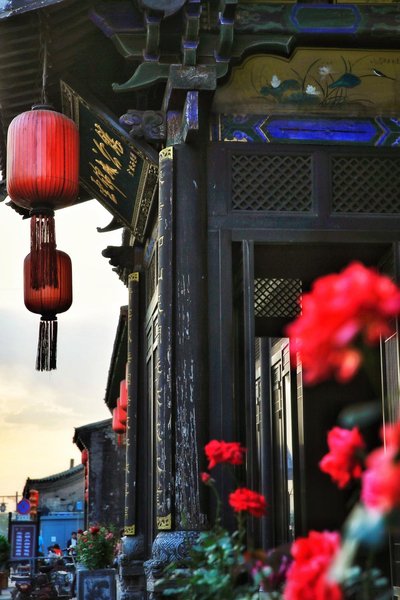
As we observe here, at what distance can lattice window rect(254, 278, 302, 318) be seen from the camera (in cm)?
1148

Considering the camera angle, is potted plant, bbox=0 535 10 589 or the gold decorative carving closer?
the gold decorative carving

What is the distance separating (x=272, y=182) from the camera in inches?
311

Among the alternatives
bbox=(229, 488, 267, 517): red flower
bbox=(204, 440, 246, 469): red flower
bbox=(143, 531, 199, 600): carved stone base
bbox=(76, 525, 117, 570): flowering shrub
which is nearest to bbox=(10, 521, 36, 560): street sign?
bbox=(76, 525, 117, 570): flowering shrub

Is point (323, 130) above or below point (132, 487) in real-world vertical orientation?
above

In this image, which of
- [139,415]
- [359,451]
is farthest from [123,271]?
[359,451]

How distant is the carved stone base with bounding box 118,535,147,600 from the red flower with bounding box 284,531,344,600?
8.35m

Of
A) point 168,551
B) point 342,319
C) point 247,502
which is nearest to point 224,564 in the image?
point 247,502

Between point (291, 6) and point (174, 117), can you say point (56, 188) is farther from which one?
point (291, 6)

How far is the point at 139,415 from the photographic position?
38.6 feet

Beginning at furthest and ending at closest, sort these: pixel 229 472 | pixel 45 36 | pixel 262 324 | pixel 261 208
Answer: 1. pixel 262 324
2. pixel 45 36
3. pixel 261 208
4. pixel 229 472

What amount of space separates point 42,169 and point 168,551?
3.17 m

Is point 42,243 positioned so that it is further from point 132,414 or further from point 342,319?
point 342,319

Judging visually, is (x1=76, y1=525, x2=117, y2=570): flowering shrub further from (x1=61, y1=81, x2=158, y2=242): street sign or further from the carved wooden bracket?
the carved wooden bracket

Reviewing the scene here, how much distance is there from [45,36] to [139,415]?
4918mm
